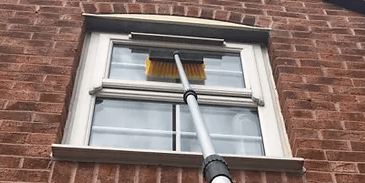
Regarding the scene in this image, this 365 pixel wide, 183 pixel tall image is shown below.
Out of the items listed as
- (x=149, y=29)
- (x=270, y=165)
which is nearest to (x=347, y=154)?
(x=270, y=165)

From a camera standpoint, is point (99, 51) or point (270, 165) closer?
point (270, 165)

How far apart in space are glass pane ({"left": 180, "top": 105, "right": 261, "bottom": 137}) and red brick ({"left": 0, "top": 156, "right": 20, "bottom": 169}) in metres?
1.18

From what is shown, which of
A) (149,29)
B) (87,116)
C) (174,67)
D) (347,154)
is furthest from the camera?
(149,29)

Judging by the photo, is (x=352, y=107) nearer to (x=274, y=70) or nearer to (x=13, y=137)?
(x=274, y=70)

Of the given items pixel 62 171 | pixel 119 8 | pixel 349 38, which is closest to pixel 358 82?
pixel 349 38

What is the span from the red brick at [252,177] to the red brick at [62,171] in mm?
1083

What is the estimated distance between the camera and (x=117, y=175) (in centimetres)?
309

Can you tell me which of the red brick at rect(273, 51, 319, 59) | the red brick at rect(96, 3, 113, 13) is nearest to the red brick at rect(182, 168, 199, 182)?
the red brick at rect(273, 51, 319, 59)

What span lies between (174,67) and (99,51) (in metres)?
0.73

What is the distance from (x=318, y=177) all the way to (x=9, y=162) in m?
1.96

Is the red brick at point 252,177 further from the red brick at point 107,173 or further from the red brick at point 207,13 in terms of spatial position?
the red brick at point 207,13

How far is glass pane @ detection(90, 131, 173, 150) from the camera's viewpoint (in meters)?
3.50

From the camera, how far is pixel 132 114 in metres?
3.77

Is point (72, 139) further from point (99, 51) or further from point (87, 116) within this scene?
point (99, 51)
